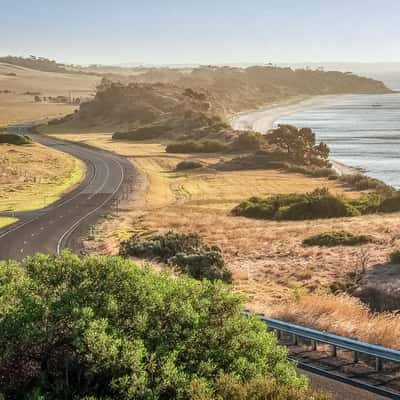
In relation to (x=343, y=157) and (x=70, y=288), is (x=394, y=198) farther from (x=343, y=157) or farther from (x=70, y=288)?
(x=343, y=157)

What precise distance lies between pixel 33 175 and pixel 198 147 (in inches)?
1651

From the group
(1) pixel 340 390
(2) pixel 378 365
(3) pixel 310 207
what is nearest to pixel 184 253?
(2) pixel 378 365

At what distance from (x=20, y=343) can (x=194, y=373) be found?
2.85 metres

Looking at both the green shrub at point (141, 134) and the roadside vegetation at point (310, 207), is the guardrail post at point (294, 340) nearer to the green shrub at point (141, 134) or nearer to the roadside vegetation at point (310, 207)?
the roadside vegetation at point (310, 207)

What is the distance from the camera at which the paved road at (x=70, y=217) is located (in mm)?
38688

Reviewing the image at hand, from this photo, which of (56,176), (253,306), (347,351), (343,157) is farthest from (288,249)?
(343,157)

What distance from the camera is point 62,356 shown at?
965 cm

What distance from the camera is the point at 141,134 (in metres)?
130

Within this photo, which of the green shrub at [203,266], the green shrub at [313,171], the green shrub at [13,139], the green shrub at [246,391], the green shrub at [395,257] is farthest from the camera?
the green shrub at [13,139]

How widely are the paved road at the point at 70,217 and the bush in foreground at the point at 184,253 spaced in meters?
5.27

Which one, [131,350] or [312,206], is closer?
[131,350]

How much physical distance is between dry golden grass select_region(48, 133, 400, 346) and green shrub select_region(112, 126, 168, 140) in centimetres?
4673

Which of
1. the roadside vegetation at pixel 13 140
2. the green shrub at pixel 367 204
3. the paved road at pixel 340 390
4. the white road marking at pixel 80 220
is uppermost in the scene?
the paved road at pixel 340 390

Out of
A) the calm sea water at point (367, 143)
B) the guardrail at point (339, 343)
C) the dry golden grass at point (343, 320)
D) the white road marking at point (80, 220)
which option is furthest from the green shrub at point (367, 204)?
the guardrail at point (339, 343)
